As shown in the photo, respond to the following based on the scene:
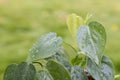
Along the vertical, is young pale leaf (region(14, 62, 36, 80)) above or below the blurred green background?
below

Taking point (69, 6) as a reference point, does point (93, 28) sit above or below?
below

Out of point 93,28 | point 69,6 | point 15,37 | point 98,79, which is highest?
point 69,6

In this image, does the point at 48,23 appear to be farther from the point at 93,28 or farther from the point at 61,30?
the point at 93,28

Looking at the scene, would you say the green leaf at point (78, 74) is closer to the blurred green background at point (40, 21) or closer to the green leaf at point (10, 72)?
the green leaf at point (10, 72)

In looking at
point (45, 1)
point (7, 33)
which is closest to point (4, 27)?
point (7, 33)

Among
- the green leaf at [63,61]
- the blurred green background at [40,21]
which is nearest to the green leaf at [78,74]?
the green leaf at [63,61]

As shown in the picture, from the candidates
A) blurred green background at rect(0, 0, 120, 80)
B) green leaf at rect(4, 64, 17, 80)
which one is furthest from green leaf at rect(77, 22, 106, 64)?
blurred green background at rect(0, 0, 120, 80)

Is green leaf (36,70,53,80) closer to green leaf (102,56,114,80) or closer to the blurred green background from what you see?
green leaf (102,56,114,80)
